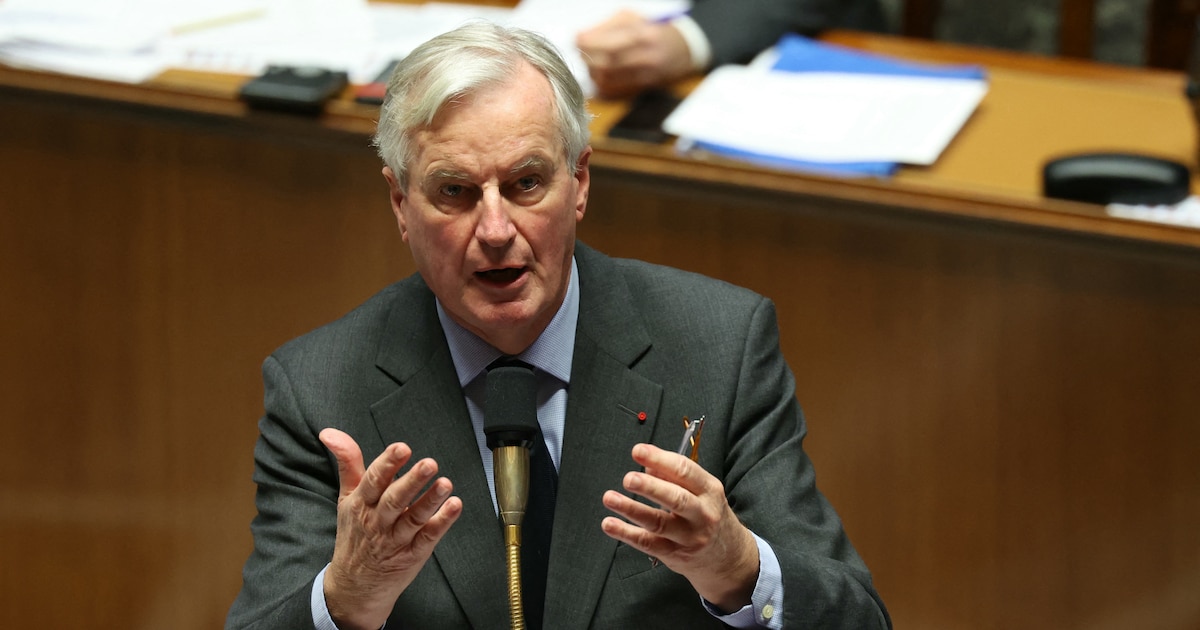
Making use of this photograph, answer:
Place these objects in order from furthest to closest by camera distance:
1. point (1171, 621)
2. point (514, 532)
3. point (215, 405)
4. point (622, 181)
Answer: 1. point (215, 405)
2. point (622, 181)
3. point (1171, 621)
4. point (514, 532)

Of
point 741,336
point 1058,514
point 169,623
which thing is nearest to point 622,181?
point 741,336

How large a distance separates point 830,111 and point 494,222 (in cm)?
97

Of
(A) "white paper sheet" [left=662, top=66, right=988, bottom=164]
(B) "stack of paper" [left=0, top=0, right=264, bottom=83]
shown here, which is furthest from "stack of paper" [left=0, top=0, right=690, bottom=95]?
(A) "white paper sheet" [left=662, top=66, right=988, bottom=164]

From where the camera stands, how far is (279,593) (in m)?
1.61

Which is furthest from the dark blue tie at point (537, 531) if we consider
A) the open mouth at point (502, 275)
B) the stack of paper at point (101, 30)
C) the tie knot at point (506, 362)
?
the stack of paper at point (101, 30)

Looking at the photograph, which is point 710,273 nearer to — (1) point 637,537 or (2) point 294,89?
(2) point 294,89

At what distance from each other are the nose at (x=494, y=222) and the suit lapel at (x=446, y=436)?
0.20 meters

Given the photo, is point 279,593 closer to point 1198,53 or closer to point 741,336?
point 741,336

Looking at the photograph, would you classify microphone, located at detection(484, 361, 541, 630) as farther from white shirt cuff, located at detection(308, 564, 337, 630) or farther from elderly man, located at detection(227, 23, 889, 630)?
white shirt cuff, located at detection(308, 564, 337, 630)

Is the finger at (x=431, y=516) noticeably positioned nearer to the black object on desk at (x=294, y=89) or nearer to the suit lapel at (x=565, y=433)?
the suit lapel at (x=565, y=433)

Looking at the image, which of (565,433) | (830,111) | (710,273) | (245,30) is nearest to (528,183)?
(565,433)

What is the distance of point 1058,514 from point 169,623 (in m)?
1.55

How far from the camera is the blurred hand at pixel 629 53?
2477 millimetres

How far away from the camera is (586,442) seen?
65.0 inches
